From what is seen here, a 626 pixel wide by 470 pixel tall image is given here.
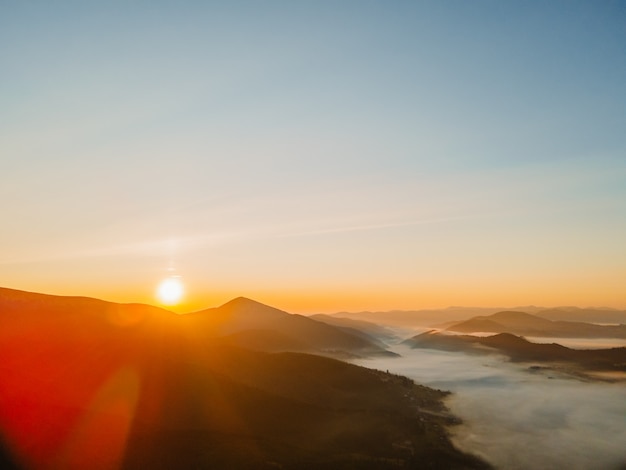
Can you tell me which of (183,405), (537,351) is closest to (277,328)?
(537,351)

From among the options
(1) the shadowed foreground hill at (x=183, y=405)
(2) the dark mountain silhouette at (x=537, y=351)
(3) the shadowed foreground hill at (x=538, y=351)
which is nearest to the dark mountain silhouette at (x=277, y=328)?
(2) the dark mountain silhouette at (x=537, y=351)

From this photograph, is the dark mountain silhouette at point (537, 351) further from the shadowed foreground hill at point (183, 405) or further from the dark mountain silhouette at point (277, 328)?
the shadowed foreground hill at point (183, 405)

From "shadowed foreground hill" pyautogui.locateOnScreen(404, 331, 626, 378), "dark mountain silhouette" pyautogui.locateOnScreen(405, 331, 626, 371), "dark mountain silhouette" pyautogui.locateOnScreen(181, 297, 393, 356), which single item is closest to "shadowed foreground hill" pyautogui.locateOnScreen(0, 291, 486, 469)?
"dark mountain silhouette" pyautogui.locateOnScreen(181, 297, 393, 356)

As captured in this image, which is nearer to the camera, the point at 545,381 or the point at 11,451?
the point at 11,451

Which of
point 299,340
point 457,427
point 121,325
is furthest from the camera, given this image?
point 299,340

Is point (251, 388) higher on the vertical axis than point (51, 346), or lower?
lower

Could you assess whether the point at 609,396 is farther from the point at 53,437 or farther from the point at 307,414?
the point at 53,437

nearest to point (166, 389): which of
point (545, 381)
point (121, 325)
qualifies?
point (121, 325)
